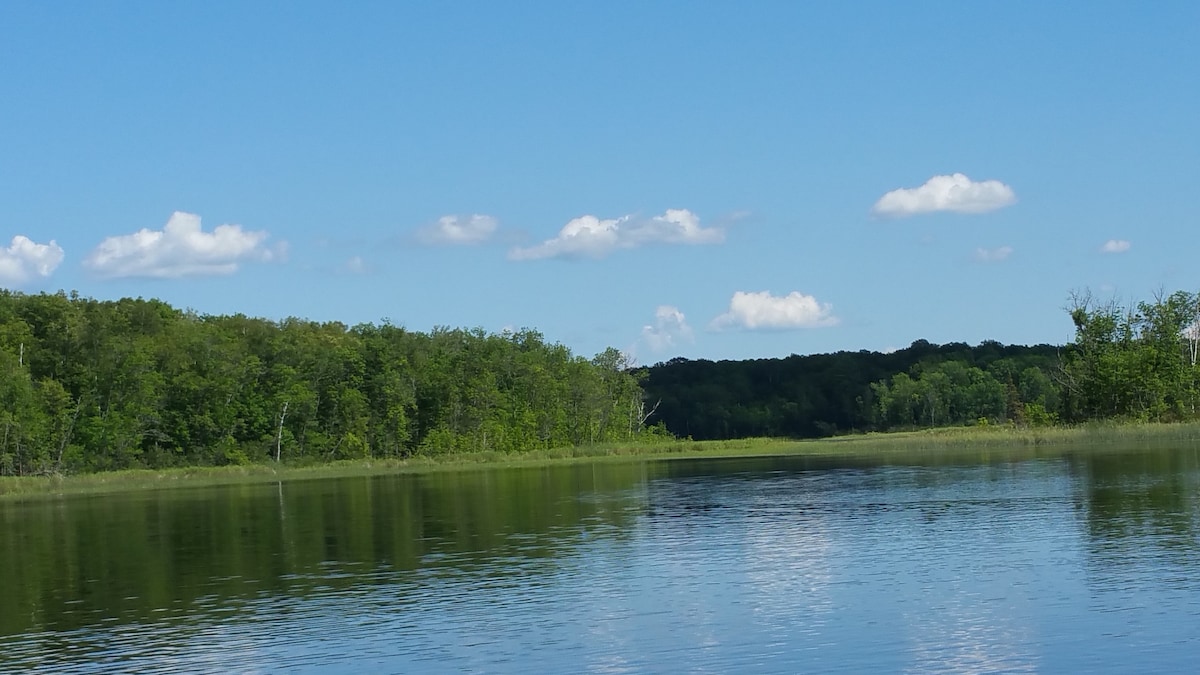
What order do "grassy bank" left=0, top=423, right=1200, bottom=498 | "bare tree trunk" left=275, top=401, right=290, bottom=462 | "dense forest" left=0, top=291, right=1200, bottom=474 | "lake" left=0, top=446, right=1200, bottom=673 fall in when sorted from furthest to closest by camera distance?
1. "bare tree trunk" left=275, top=401, right=290, bottom=462
2. "dense forest" left=0, top=291, right=1200, bottom=474
3. "grassy bank" left=0, top=423, right=1200, bottom=498
4. "lake" left=0, top=446, right=1200, bottom=673

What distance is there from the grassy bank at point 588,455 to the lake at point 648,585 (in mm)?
32799

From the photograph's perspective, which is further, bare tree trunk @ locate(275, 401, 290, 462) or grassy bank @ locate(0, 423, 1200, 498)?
bare tree trunk @ locate(275, 401, 290, 462)

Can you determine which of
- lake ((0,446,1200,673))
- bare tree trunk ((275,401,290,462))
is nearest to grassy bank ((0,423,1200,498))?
bare tree trunk ((275,401,290,462))

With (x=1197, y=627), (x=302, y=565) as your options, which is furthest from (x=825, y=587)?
(x=302, y=565)

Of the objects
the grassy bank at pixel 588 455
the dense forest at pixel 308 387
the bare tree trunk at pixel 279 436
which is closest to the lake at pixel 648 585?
the grassy bank at pixel 588 455

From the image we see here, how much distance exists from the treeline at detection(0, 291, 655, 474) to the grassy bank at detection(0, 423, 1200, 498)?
4.56 m

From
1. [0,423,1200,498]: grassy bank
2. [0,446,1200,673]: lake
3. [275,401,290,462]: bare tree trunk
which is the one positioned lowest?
[0,446,1200,673]: lake

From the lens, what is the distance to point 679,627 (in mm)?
22188

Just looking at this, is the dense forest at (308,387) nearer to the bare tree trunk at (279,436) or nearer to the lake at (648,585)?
the bare tree trunk at (279,436)

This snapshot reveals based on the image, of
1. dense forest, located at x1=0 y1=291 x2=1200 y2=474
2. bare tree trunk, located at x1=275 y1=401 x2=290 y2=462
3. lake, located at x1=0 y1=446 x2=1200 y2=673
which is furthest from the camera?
bare tree trunk, located at x1=275 y1=401 x2=290 y2=462

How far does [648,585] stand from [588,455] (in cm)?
8963

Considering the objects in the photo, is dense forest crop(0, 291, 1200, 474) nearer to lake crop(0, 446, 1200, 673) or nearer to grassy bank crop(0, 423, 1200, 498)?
grassy bank crop(0, 423, 1200, 498)

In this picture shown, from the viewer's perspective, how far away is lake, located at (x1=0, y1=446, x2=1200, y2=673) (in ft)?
65.9

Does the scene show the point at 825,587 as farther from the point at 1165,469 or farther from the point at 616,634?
the point at 1165,469
